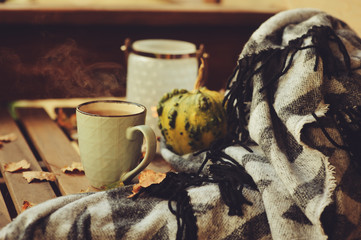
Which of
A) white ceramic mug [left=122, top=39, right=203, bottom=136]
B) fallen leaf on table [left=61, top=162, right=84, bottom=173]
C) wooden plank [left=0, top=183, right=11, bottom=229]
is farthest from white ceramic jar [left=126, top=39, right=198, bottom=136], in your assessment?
wooden plank [left=0, top=183, right=11, bottom=229]

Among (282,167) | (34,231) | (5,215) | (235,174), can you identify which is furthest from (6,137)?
(282,167)

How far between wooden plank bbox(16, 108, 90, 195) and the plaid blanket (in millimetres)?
150

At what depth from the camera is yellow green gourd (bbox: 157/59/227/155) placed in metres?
1.07

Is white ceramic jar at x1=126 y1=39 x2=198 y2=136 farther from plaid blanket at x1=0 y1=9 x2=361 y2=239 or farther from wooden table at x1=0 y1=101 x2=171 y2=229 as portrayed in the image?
plaid blanket at x1=0 y1=9 x2=361 y2=239

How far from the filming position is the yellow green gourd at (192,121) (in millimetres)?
1066

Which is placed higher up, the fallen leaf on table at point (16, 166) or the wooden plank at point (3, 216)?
the wooden plank at point (3, 216)

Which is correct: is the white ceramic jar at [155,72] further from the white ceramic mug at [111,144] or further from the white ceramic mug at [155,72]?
the white ceramic mug at [111,144]

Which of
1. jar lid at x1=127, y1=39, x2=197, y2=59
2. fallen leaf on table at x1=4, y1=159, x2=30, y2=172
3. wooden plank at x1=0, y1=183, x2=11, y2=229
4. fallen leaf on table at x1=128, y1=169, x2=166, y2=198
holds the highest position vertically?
jar lid at x1=127, y1=39, x2=197, y2=59

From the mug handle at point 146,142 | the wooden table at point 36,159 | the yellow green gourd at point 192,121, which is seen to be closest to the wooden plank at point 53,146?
the wooden table at point 36,159

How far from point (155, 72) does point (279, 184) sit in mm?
566

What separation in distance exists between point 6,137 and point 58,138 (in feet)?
0.47

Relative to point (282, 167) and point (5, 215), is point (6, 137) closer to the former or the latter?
point (5, 215)

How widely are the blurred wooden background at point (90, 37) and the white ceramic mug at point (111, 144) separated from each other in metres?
0.60

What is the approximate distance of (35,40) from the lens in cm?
171
